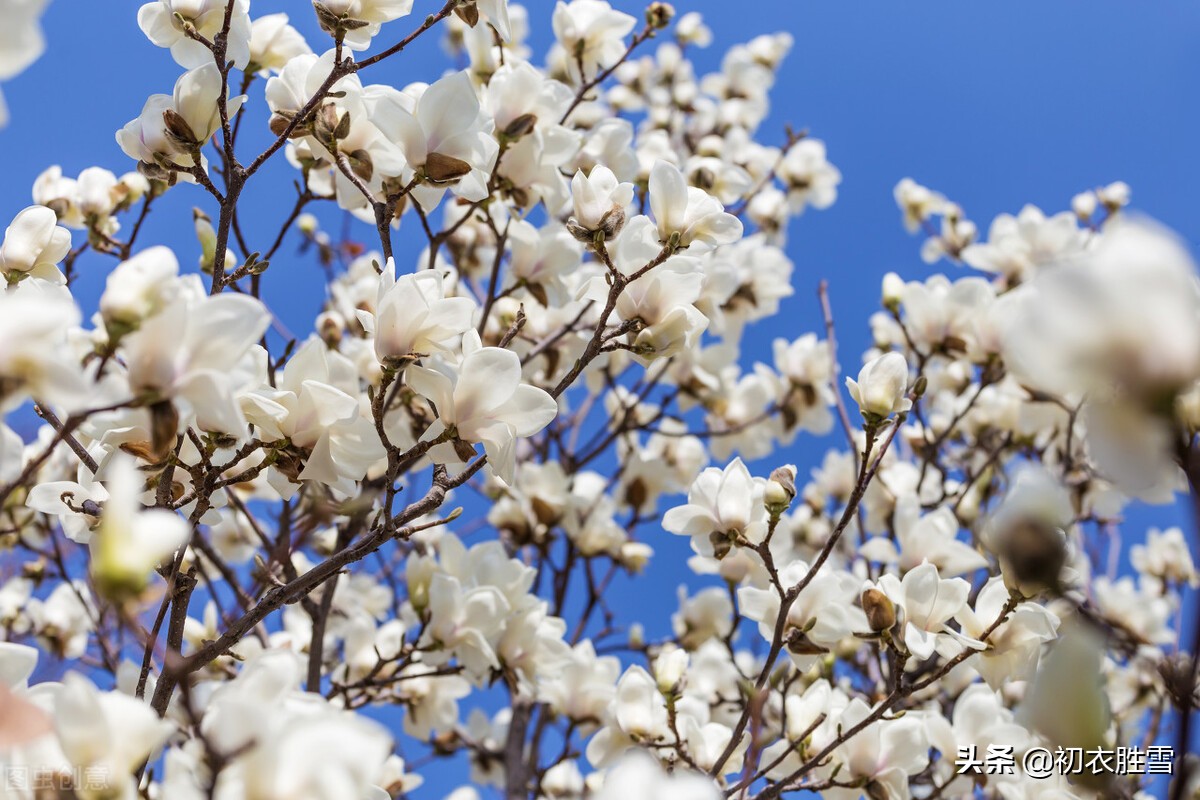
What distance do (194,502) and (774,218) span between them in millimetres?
2415

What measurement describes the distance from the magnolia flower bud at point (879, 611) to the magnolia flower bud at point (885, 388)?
268 mm

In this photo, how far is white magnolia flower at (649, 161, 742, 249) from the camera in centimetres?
128

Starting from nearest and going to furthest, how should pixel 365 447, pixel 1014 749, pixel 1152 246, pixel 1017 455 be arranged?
pixel 1152 246 → pixel 365 447 → pixel 1014 749 → pixel 1017 455

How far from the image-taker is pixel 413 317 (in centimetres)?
107

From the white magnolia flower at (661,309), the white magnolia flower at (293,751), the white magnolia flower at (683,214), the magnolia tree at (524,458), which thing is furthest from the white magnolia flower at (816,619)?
the white magnolia flower at (293,751)

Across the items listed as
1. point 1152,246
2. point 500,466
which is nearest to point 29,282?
point 500,466

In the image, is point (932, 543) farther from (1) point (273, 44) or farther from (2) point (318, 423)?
(1) point (273, 44)

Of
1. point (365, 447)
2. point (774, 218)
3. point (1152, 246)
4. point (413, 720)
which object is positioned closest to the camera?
point (1152, 246)

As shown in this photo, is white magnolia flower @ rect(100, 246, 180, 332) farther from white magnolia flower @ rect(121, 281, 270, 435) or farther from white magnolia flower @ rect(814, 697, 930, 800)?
white magnolia flower @ rect(814, 697, 930, 800)

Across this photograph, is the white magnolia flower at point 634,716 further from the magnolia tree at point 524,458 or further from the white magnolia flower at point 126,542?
the white magnolia flower at point 126,542

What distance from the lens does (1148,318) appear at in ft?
1.81

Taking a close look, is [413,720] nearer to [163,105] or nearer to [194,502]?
[194,502]

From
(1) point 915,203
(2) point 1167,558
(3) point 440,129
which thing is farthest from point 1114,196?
(3) point 440,129

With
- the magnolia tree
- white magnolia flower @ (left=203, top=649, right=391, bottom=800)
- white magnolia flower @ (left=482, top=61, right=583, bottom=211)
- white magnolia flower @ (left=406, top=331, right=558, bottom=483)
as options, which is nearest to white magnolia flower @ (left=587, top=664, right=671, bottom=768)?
the magnolia tree
